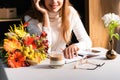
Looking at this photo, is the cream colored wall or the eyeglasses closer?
the eyeglasses

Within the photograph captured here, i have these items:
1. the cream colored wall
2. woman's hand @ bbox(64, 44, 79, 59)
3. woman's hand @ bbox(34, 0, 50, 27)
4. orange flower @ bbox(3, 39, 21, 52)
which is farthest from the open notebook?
the cream colored wall

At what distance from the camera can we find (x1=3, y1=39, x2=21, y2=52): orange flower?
1.74 meters

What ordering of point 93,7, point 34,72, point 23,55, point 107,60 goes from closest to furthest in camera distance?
point 34,72 < point 23,55 < point 107,60 < point 93,7

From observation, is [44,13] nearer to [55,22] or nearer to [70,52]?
[55,22]

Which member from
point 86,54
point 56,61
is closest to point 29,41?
point 56,61

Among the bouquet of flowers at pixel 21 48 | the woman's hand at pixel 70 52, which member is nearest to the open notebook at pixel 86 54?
the woman's hand at pixel 70 52

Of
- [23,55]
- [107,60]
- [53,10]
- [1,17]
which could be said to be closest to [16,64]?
[23,55]

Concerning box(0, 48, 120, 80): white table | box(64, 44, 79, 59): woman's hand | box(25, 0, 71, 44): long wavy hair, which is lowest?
box(0, 48, 120, 80): white table

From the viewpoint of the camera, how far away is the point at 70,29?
8.20ft

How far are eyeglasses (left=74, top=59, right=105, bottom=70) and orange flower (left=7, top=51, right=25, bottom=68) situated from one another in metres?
0.34

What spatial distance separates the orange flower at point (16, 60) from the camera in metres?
1.74

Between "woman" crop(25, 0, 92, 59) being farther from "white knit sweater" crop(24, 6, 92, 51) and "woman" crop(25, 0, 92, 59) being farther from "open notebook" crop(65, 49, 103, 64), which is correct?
"open notebook" crop(65, 49, 103, 64)

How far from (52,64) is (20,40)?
26cm

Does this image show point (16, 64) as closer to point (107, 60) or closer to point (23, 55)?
point (23, 55)
